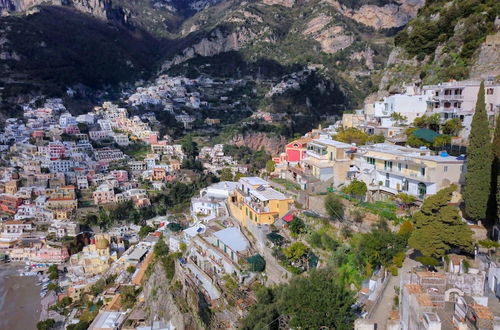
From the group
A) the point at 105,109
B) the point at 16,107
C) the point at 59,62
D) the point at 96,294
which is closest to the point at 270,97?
the point at 105,109

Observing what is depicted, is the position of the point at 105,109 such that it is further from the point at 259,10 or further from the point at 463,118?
the point at 463,118

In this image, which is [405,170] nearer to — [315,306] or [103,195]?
[315,306]

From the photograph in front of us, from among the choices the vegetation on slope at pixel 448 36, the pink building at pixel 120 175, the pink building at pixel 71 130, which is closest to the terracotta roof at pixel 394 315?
the vegetation on slope at pixel 448 36

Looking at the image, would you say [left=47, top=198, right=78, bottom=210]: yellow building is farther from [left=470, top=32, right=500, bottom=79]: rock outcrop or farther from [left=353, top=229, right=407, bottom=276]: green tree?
[left=470, top=32, right=500, bottom=79]: rock outcrop

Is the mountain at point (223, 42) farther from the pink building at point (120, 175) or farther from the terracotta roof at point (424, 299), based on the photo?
the terracotta roof at point (424, 299)

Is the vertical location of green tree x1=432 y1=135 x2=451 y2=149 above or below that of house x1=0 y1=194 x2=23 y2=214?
above

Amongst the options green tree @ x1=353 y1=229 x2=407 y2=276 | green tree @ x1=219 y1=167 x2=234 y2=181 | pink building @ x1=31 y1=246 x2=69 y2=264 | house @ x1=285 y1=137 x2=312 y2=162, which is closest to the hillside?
house @ x1=285 y1=137 x2=312 y2=162

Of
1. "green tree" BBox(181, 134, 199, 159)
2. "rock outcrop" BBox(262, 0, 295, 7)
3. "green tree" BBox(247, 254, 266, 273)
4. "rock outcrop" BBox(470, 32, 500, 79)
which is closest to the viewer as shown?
"green tree" BBox(247, 254, 266, 273)

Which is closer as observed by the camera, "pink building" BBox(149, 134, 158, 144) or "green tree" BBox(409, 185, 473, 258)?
"green tree" BBox(409, 185, 473, 258)
